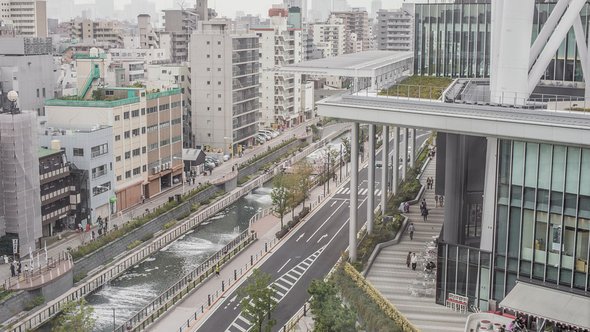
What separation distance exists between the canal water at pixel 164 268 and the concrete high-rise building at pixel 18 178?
4.31 metres

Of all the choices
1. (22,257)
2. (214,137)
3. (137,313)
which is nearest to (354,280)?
(137,313)

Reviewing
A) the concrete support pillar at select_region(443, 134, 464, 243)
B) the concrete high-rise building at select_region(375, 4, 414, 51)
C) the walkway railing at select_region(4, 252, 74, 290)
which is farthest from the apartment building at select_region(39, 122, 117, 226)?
the concrete high-rise building at select_region(375, 4, 414, 51)

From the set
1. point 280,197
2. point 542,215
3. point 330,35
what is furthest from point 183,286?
point 330,35

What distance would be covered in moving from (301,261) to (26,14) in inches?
3154

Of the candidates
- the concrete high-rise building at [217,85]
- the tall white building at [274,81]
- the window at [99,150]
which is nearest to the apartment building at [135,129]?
the window at [99,150]

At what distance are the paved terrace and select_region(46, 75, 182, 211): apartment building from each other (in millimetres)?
17725

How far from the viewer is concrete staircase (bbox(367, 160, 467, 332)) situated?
74.6 ft

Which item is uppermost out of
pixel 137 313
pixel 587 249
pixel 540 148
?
pixel 540 148

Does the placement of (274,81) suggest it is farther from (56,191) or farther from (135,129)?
(56,191)

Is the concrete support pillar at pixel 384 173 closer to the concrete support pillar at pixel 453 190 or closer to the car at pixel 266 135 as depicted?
the concrete support pillar at pixel 453 190

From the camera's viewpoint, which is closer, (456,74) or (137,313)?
(137,313)

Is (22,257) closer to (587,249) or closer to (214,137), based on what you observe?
(587,249)

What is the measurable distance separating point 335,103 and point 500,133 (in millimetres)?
6221

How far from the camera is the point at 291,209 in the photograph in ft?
135
